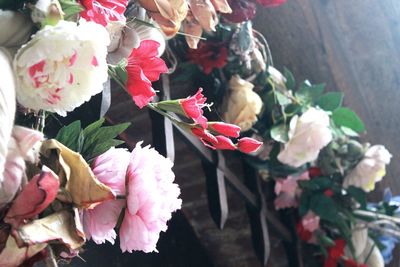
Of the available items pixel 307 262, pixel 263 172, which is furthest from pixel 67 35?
pixel 307 262

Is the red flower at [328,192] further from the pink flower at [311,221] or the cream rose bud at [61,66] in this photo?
the cream rose bud at [61,66]

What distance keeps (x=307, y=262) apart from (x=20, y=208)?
1.08 m

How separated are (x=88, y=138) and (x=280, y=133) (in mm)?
624

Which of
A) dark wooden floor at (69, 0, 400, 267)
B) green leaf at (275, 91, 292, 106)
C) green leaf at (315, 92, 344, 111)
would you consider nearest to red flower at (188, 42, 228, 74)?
green leaf at (275, 91, 292, 106)

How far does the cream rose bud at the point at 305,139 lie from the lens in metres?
1.09

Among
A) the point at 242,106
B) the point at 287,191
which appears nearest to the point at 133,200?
the point at 242,106

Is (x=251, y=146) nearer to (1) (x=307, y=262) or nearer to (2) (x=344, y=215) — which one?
(2) (x=344, y=215)

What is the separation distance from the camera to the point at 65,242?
440 mm

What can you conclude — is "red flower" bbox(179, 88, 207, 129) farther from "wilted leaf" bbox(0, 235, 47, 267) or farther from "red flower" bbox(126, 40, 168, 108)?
"wilted leaf" bbox(0, 235, 47, 267)

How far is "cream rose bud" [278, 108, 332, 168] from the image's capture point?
109 centimetres

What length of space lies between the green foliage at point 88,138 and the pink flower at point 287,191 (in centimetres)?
75

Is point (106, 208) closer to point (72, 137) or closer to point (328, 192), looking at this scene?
point (72, 137)

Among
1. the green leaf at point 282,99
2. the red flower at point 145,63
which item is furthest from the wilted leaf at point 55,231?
the green leaf at point 282,99

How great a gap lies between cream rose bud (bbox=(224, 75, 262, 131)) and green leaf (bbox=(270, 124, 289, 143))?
68 millimetres
